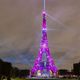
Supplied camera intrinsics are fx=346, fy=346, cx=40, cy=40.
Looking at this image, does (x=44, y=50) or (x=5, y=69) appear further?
(x=44, y=50)

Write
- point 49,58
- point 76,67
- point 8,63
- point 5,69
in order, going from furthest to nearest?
point 76,67 → point 49,58 → point 8,63 → point 5,69

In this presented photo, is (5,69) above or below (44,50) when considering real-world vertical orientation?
below

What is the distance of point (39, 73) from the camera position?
155 metres

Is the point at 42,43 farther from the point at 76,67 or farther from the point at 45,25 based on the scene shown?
the point at 76,67

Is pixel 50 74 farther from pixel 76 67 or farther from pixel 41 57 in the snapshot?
pixel 76 67

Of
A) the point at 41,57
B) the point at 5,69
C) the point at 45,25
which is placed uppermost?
the point at 45,25

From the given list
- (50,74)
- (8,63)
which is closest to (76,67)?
(50,74)

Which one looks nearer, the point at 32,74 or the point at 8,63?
the point at 8,63

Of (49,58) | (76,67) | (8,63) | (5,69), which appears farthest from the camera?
(76,67)

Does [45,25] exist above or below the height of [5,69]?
above

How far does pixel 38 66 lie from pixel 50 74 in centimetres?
656

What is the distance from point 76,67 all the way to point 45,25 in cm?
2967

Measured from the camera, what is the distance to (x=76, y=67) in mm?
173750

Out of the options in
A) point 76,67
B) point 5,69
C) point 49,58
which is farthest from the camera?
point 76,67
